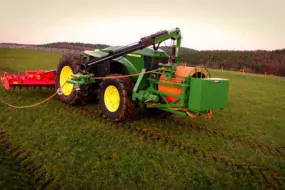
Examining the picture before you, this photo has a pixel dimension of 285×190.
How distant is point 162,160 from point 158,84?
2193 mm

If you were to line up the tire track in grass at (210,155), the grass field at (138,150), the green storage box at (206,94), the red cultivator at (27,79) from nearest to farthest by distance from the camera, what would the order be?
the grass field at (138,150) < the tire track in grass at (210,155) < the green storage box at (206,94) < the red cultivator at (27,79)

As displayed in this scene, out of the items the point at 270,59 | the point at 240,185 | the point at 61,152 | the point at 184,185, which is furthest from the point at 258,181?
the point at 270,59

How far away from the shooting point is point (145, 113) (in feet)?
26.5

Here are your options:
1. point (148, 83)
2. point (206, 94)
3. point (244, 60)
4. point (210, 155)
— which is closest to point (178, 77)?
point (206, 94)

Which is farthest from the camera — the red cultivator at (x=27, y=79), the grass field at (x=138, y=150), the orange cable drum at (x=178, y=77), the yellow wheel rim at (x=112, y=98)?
the red cultivator at (x=27, y=79)

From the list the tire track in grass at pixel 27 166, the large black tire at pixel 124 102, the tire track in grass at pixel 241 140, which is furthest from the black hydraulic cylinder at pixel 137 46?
the tire track in grass at pixel 27 166

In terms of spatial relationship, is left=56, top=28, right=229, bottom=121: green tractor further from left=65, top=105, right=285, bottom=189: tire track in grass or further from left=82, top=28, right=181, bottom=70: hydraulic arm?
left=65, top=105, right=285, bottom=189: tire track in grass

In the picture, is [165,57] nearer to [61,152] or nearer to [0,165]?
[61,152]

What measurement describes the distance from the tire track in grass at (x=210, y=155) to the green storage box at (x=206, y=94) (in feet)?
2.80

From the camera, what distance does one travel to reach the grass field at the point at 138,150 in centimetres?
430

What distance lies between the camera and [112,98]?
23.5 feet

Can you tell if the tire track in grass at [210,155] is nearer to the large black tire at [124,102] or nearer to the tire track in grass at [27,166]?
the large black tire at [124,102]

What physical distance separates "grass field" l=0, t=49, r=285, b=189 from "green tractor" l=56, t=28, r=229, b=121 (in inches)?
21.3

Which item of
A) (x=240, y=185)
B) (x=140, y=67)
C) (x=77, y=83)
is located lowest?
(x=240, y=185)
